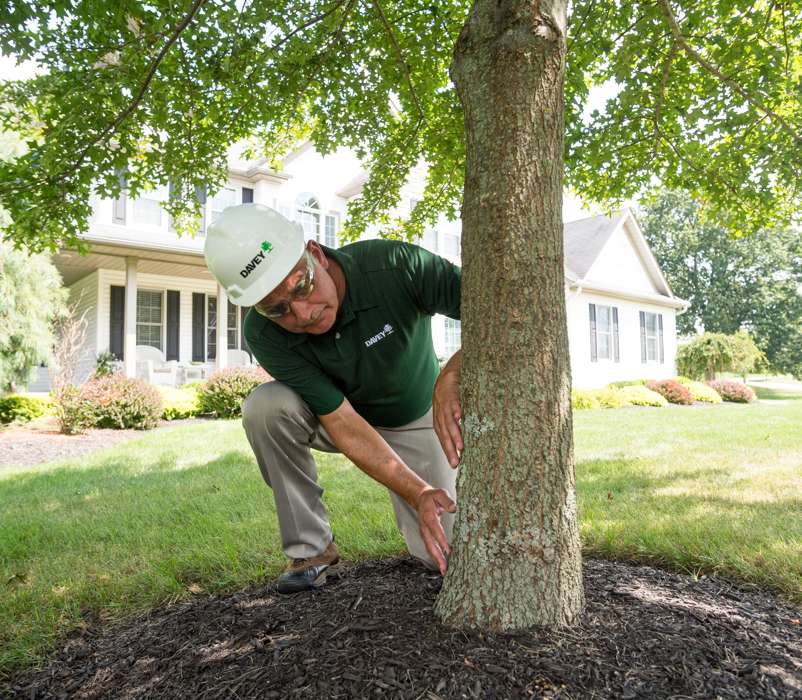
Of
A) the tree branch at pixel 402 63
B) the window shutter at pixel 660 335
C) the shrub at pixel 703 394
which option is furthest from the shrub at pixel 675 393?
the tree branch at pixel 402 63

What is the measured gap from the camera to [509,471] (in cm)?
183

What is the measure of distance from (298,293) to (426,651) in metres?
1.38

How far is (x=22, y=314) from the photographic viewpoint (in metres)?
10.2

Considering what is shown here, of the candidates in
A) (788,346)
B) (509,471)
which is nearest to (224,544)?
(509,471)

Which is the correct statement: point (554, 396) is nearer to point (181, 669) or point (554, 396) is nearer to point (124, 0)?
point (181, 669)

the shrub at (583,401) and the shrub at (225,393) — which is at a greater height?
the shrub at (225,393)

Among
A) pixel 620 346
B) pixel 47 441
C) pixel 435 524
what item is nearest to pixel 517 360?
pixel 435 524

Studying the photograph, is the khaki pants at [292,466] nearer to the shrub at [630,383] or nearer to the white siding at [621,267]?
the shrub at [630,383]

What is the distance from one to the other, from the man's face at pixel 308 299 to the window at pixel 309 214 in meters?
14.7

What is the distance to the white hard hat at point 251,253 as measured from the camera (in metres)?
2.25

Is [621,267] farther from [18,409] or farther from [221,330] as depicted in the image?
[18,409]

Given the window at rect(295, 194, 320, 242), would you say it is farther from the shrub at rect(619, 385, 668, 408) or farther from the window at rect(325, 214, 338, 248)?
the shrub at rect(619, 385, 668, 408)

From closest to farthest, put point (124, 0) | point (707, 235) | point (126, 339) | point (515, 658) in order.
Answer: point (515, 658)
point (124, 0)
point (126, 339)
point (707, 235)

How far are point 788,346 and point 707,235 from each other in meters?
8.90
